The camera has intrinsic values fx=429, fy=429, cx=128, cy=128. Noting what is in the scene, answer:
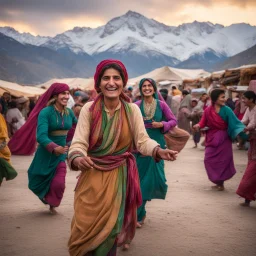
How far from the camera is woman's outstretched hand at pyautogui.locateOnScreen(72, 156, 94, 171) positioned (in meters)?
3.19

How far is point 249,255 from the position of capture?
4477mm

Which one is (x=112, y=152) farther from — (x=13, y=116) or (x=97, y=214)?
(x=13, y=116)

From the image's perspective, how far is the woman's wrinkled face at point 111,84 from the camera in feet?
12.0

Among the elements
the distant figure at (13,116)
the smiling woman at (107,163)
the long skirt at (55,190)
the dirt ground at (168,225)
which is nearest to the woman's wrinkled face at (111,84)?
the smiling woman at (107,163)

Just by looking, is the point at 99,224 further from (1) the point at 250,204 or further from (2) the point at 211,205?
(1) the point at 250,204

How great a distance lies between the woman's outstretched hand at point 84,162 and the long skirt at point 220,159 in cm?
498

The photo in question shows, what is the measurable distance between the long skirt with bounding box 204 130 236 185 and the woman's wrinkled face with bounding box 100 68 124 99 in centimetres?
453

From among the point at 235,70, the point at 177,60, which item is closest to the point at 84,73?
the point at 177,60

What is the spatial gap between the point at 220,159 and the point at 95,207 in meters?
4.83

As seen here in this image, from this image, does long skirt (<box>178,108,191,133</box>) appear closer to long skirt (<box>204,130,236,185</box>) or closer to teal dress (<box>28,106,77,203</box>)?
long skirt (<box>204,130,236,185</box>)

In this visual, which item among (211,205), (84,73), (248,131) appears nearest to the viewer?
(211,205)

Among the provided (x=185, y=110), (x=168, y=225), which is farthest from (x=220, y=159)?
(x=185, y=110)

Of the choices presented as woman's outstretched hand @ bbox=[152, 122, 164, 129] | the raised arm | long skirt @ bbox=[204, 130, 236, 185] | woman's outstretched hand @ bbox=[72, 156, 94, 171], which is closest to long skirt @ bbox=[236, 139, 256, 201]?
long skirt @ bbox=[204, 130, 236, 185]

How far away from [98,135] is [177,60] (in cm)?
18046
